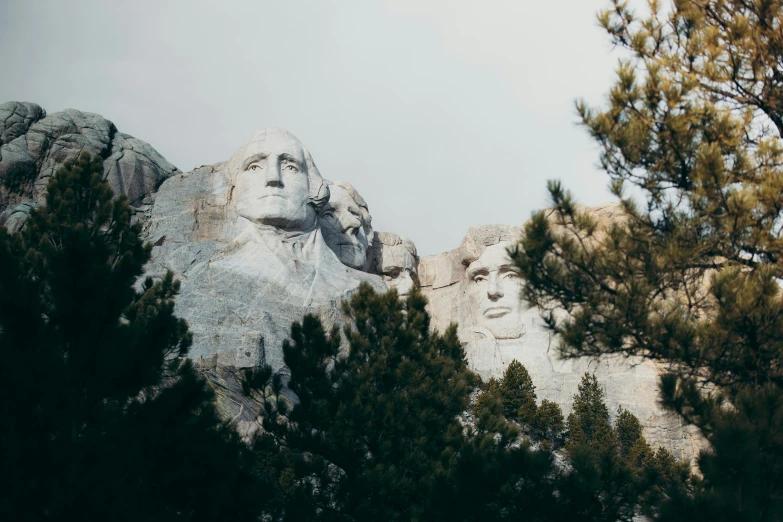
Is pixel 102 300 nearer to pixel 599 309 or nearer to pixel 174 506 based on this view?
pixel 174 506

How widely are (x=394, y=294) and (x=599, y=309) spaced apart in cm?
435

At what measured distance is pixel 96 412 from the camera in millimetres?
10227

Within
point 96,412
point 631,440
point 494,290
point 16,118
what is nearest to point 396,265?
point 494,290

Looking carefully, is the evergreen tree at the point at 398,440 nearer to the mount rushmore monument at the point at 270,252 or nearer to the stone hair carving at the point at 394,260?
the mount rushmore monument at the point at 270,252

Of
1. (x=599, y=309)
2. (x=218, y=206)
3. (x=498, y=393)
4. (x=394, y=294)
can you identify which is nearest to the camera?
(x=599, y=309)

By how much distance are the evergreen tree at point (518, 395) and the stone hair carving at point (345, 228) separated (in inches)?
152

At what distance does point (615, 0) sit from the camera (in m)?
10.7

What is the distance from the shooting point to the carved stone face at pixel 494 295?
20.5 meters

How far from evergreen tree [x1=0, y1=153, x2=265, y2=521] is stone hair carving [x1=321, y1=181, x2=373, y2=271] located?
9959 millimetres

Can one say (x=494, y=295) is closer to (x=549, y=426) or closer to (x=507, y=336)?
(x=507, y=336)

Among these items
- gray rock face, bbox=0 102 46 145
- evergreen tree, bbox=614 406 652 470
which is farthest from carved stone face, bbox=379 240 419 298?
gray rock face, bbox=0 102 46 145

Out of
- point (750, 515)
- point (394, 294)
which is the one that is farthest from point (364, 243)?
point (750, 515)

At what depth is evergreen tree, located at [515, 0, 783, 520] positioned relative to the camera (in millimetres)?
8688

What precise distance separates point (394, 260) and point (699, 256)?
13089mm
